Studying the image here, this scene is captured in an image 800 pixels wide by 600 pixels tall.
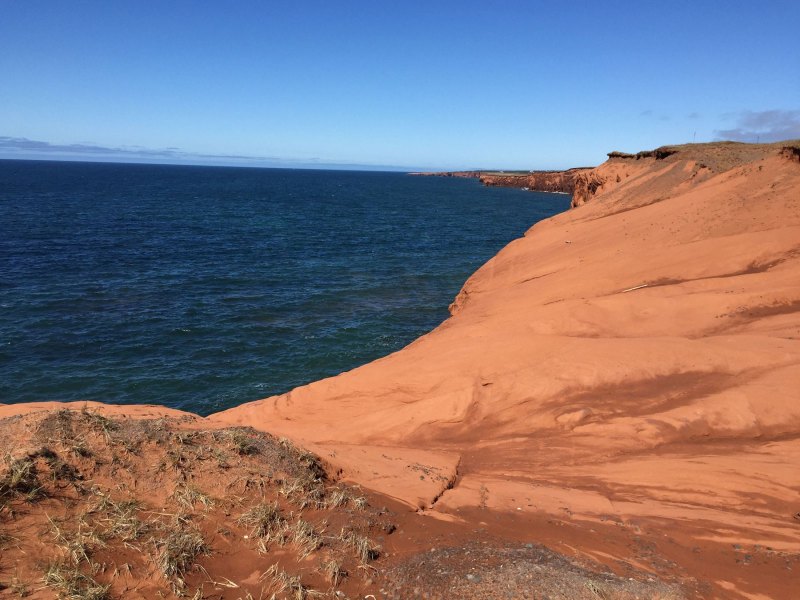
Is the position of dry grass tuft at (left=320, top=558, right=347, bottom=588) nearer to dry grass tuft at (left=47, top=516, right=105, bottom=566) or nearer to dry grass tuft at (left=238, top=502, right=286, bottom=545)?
dry grass tuft at (left=238, top=502, right=286, bottom=545)

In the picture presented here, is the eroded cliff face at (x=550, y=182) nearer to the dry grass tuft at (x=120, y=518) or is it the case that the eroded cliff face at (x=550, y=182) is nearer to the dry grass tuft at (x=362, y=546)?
the dry grass tuft at (x=362, y=546)

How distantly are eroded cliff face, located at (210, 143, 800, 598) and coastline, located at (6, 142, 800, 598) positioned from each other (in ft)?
0.14

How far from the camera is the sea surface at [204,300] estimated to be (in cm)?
1914

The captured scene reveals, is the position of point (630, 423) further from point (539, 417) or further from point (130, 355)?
point (130, 355)

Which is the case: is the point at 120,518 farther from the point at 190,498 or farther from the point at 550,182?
the point at 550,182

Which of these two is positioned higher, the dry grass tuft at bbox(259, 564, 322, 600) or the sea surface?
the dry grass tuft at bbox(259, 564, 322, 600)

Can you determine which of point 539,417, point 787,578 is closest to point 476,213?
point 539,417

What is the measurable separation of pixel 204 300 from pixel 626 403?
23.6 metres

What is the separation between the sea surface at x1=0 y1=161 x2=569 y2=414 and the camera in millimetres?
19141

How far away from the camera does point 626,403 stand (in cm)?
1050

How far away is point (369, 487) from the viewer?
7332 mm

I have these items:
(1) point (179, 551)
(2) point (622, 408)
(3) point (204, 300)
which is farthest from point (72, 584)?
(3) point (204, 300)

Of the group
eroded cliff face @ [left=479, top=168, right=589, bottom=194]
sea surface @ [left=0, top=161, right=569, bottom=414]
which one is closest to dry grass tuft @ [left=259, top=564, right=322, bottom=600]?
sea surface @ [left=0, top=161, right=569, bottom=414]

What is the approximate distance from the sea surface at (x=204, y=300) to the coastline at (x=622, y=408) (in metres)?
5.99
